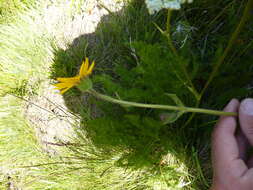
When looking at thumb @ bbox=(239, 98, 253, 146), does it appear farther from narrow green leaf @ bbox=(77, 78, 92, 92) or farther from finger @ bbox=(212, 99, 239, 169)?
narrow green leaf @ bbox=(77, 78, 92, 92)

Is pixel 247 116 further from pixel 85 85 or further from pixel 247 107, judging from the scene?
pixel 85 85

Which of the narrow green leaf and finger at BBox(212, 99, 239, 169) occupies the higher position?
the narrow green leaf

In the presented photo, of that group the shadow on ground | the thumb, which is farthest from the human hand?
the shadow on ground

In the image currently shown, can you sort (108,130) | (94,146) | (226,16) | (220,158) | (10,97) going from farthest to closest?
(10,97)
(94,146)
(226,16)
(108,130)
(220,158)

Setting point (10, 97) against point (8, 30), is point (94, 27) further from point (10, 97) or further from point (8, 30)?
point (10, 97)

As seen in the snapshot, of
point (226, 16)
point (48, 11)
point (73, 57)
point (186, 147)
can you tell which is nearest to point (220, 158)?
point (186, 147)

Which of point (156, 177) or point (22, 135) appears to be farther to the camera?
point (22, 135)
